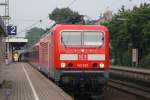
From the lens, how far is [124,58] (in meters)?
65.1

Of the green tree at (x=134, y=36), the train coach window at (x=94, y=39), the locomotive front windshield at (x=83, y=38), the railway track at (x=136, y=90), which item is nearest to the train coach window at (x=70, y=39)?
the locomotive front windshield at (x=83, y=38)

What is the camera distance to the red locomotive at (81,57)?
21750 millimetres

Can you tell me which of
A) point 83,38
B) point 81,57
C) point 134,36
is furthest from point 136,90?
point 134,36

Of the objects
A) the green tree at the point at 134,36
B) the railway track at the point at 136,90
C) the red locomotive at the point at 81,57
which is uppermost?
the green tree at the point at 134,36

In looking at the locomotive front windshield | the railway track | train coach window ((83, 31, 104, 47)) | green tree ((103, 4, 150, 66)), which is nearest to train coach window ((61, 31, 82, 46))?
the locomotive front windshield

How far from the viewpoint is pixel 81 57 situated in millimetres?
21953

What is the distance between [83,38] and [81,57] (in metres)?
0.84

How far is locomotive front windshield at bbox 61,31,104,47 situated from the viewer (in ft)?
72.9

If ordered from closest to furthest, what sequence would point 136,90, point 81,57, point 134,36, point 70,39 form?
1. point 81,57
2. point 70,39
3. point 136,90
4. point 134,36

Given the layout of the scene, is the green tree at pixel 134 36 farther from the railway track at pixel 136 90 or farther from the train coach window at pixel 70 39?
the train coach window at pixel 70 39

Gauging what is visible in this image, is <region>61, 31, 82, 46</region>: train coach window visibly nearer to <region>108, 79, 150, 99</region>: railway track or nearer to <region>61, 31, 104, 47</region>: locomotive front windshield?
<region>61, 31, 104, 47</region>: locomotive front windshield

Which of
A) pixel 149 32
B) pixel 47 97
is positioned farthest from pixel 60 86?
pixel 149 32

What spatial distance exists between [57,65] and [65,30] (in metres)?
1.46

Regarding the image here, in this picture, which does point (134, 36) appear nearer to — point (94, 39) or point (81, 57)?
point (94, 39)
